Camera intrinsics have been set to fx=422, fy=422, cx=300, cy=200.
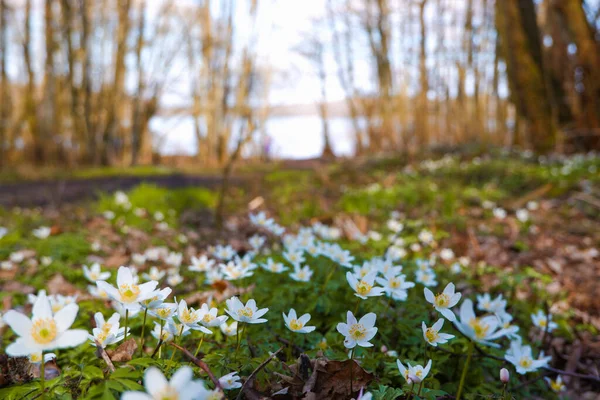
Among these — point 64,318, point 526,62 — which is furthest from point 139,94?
point 64,318

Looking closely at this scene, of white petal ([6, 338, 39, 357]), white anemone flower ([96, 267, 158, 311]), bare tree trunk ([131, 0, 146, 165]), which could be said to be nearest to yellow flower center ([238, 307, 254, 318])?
white anemone flower ([96, 267, 158, 311])

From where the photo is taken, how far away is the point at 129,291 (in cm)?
100

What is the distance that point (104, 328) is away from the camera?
1.11m

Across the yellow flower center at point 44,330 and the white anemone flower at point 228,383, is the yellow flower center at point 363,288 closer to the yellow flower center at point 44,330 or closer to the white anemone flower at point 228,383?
the white anemone flower at point 228,383

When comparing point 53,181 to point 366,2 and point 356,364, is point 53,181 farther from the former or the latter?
point 366,2

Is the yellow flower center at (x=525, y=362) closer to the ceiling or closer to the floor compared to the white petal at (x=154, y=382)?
closer to the floor

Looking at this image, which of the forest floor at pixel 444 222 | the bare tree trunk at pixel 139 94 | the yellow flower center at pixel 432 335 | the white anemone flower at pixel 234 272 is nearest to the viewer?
the yellow flower center at pixel 432 335

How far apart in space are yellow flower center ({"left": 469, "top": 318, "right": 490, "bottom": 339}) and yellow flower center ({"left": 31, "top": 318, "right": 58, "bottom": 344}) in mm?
851

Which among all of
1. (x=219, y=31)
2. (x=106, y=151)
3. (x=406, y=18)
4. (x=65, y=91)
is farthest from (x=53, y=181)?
(x=406, y=18)

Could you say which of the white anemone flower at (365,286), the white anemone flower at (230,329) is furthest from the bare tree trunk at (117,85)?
the white anemone flower at (365,286)

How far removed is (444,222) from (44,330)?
393 cm

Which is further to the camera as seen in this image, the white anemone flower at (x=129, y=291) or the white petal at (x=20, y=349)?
the white anemone flower at (x=129, y=291)

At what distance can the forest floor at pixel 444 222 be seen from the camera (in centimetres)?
261

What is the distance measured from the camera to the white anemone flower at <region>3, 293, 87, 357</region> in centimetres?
78
